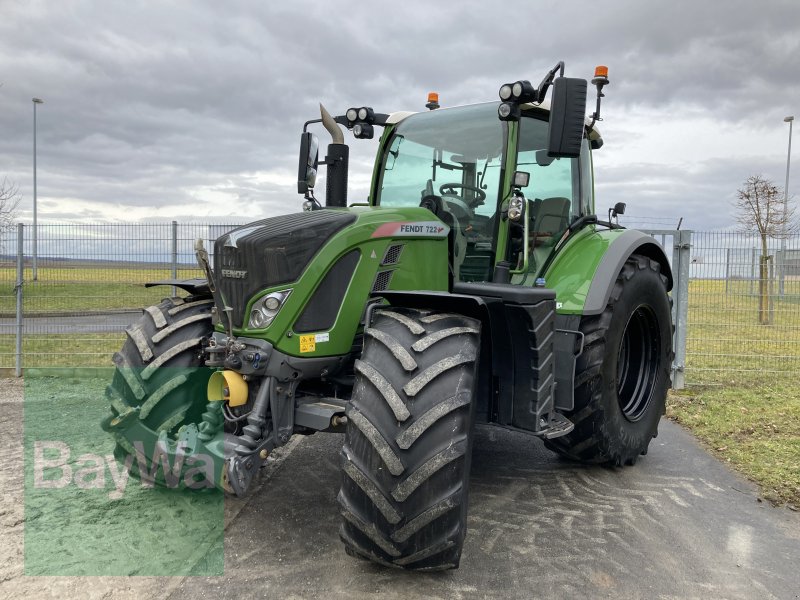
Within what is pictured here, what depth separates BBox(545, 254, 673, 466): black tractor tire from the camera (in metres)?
4.20

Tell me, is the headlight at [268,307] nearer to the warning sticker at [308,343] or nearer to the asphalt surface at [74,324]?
the warning sticker at [308,343]

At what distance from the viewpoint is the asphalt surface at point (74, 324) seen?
835 cm

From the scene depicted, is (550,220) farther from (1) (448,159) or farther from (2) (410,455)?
(2) (410,455)

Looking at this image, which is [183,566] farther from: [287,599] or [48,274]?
[48,274]

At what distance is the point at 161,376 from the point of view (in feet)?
11.9

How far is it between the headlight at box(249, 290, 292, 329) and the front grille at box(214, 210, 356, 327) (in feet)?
0.20

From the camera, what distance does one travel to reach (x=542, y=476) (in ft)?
14.9

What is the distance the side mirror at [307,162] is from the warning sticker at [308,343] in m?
1.68

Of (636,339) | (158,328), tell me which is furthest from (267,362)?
(636,339)

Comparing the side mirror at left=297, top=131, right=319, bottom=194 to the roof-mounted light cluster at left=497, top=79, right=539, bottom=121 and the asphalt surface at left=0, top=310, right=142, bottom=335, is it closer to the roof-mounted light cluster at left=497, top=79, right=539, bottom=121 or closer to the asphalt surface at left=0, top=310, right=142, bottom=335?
the roof-mounted light cluster at left=497, top=79, right=539, bottom=121

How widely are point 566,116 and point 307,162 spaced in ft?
6.48

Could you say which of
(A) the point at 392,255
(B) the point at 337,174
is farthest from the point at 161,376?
(B) the point at 337,174

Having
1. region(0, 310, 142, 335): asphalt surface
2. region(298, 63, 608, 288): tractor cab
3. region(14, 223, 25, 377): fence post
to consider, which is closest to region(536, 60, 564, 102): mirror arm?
region(298, 63, 608, 288): tractor cab

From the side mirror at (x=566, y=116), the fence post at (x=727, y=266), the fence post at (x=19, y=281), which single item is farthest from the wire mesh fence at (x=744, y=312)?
the fence post at (x=19, y=281)
